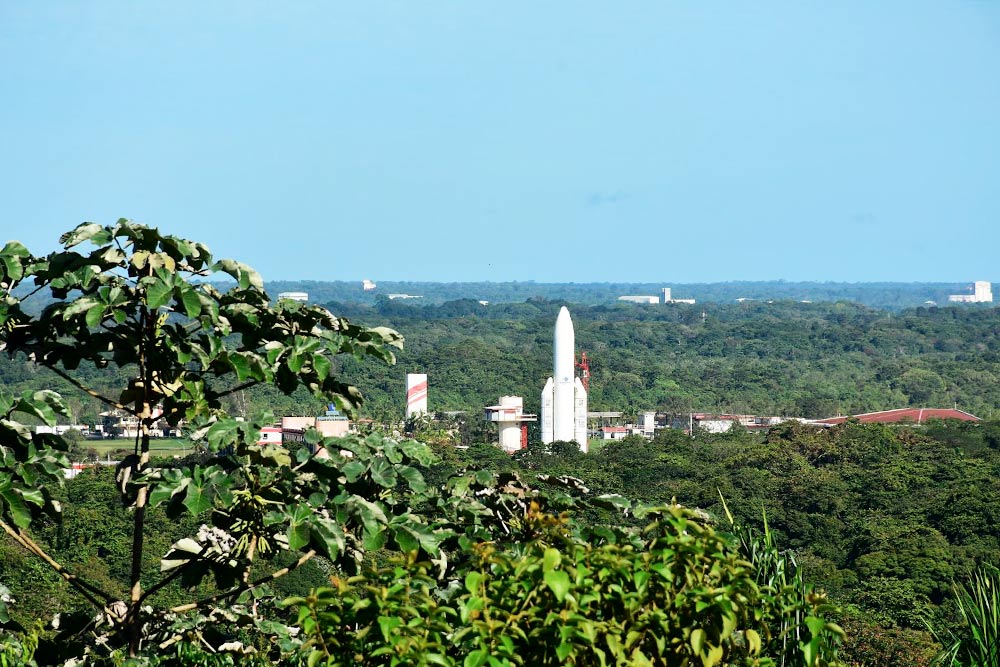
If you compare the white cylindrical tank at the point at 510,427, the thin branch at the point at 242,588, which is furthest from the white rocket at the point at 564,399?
the thin branch at the point at 242,588

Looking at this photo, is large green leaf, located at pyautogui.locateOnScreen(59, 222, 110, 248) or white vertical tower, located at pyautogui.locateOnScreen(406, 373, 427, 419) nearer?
large green leaf, located at pyautogui.locateOnScreen(59, 222, 110, 248)

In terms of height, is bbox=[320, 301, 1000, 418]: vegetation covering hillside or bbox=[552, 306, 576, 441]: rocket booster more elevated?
bbox=[552, 306, 576, 441]: rocket booster

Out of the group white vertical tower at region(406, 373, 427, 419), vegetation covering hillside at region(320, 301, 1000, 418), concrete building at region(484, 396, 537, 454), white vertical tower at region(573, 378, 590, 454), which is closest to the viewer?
white vertical tower at region(573, 378, 590, 454)

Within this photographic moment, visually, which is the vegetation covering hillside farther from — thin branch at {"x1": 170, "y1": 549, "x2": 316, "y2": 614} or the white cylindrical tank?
thin branch at {"x1": 170, "y1": 549, "x2": 316, "y2": 614}

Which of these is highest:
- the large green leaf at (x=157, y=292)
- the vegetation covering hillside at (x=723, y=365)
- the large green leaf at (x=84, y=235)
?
the large green leaf at (x=84, y=235)

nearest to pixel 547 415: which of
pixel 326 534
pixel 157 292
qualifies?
pixel 157 292

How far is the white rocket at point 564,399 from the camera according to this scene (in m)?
58.8

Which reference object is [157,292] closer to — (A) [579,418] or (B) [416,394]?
(A) [579,418]

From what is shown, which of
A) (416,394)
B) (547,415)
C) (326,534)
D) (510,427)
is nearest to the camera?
(326,534)

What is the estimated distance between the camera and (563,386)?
61250 millimetres

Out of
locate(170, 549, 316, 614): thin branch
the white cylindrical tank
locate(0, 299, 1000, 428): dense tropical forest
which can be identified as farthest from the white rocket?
locate(170, 549, 316, 614): thin branch

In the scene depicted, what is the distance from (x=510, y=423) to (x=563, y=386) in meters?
5.95

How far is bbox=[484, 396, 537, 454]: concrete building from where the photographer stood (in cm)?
6581

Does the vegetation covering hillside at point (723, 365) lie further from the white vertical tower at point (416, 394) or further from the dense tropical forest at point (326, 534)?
the dense tropical forest at point (326, 534)
